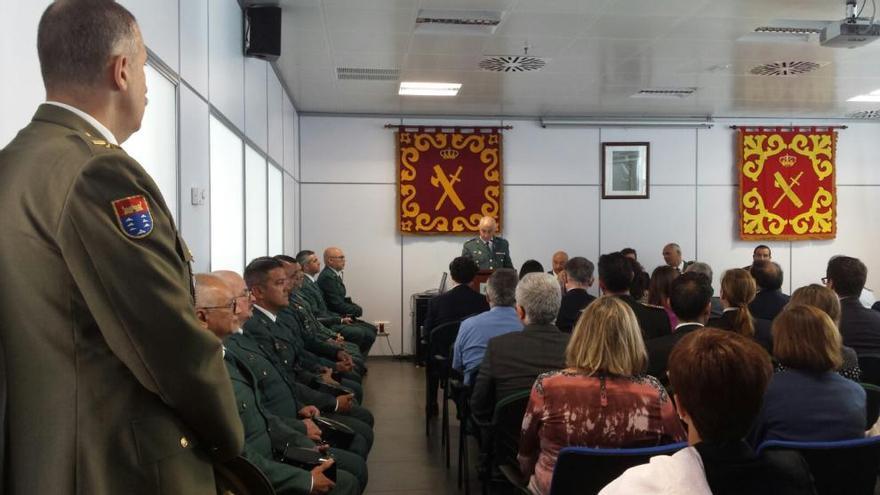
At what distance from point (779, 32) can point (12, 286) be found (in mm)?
5539

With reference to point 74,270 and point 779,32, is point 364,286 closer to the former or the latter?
point 779,32

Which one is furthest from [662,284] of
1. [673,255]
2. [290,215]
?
[290,215]

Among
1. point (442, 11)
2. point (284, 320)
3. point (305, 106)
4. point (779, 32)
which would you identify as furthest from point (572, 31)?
point (305, 106)

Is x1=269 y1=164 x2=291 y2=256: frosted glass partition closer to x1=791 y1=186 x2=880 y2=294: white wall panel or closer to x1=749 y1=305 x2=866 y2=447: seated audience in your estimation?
x1=749 y1=305 x2=866 y2=447: seated audience

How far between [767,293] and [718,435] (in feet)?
11.3

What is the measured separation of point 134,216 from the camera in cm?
105

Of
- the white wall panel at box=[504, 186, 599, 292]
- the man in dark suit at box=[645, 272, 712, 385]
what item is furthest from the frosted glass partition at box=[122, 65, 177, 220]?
the white wall panel at box=[504, 186, 599, 292]

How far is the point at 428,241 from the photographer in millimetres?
8844

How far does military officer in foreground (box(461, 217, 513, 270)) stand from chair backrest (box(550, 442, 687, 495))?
559 centimetres

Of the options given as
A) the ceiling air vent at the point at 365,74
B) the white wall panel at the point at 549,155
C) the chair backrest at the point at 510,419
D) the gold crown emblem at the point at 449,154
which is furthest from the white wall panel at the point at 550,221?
the chair backrest at the point at 510,419

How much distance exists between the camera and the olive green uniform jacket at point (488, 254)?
7.51 meters

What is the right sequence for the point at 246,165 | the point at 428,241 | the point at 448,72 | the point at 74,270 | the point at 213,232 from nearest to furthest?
the point at 74,270 → the point at 213,232 → the point at 246,165 → the point at 448,72 → the point at 428,241

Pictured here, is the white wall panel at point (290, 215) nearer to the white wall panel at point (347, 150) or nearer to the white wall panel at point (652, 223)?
the white wall panel at point (347, 150)

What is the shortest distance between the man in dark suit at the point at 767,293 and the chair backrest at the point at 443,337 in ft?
6.36
